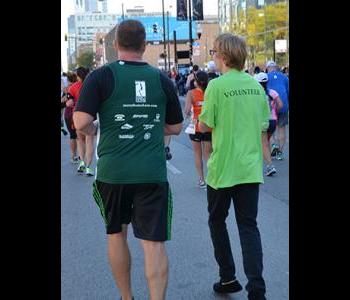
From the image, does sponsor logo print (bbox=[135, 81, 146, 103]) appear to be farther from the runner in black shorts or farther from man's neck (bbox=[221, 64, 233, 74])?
the runner in black shorts

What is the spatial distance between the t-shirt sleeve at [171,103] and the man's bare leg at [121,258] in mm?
794

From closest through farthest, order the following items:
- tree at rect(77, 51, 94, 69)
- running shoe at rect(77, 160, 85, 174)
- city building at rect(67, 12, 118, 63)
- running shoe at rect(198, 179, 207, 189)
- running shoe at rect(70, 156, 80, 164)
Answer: running shoe at rect(198, 179, 207, 189)
running shoe at rect(77, 160, 85, 174)
running shoe at rect(70, 156, 80, 164)
tree at rect(77, 51, 94, 69)
city building at rect(67, 12, 118, 63)

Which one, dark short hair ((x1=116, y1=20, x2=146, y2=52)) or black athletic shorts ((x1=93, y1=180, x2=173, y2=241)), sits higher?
dark short hair ((x1=116, y1=20, x2=146, y2=52))

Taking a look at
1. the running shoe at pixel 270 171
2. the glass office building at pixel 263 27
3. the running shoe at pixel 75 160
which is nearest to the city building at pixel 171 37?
the glass office building at pixel 263 27

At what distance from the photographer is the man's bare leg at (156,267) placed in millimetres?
3877

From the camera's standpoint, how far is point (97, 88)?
3.74m

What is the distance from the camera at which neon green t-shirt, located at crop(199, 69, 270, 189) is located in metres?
4.14

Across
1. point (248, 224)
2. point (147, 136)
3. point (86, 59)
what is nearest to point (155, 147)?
point (147, 136)

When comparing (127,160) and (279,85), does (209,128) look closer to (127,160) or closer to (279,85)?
(127,160)

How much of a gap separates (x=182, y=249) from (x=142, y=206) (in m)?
2.08

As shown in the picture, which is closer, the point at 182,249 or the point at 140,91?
the point at 140,91

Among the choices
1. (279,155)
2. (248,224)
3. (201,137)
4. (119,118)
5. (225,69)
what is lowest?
(279,155)

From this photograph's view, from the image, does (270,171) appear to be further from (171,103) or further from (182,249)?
(171,103)

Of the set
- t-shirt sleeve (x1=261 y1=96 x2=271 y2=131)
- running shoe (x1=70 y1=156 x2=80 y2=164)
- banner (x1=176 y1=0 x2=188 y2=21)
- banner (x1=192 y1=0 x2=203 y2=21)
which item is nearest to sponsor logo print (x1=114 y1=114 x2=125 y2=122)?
t-shirt sleeve (x1=261 y1=96 x2=271 y2=131)
